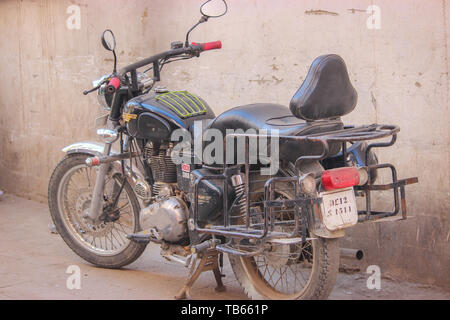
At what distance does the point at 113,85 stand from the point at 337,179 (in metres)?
1.71

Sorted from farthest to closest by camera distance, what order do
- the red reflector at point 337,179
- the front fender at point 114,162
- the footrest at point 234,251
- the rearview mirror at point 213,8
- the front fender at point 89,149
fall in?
1. the front fender at point 89,149
2. the front fender at point 114,162
3. the rearview mirror at point 213,8
4. the footrest at point 234,251
5. the red reflector at point 337,179

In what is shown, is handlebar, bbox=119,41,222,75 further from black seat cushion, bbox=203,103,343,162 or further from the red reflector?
the red reflector

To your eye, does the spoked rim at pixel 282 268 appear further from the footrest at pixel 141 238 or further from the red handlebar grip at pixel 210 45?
the red handlebar grip at pixel 210 45

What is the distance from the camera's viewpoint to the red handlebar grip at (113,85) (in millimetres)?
4492

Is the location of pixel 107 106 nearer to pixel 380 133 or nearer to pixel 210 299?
pixel 210 299

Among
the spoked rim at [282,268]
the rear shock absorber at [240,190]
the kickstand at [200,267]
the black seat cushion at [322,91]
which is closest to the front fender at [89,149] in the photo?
the kickstand at [200,267]

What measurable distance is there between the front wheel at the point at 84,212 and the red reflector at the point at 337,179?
1.80 metres

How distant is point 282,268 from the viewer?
172 inches

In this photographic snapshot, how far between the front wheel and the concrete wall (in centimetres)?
120

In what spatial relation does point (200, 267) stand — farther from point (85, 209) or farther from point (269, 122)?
point (85, 209)

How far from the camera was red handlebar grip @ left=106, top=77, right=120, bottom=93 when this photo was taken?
4.49m

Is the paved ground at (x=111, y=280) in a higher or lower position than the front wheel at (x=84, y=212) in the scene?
lower

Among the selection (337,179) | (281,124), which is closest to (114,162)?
(281,124)

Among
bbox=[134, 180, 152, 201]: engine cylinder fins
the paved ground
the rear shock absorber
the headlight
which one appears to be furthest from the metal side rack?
the headlight
